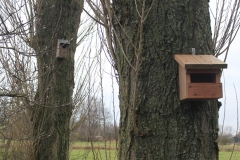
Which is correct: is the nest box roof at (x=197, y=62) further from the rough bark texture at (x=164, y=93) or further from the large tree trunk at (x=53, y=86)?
the large tree trunk at (x=53, y=86)

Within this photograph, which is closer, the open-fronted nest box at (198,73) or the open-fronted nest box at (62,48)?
the open-fronted nest box at (198,73)

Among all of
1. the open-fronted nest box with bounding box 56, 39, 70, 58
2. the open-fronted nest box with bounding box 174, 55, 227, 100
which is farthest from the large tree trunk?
the open-fronted nest box with bounding box 174, 55, 227, 100

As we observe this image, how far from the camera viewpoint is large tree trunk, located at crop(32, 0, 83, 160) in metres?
6.21

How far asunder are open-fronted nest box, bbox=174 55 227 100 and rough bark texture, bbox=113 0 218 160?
0.18 feet

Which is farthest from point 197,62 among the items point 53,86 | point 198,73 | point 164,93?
point 53,86

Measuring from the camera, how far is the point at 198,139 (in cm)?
223

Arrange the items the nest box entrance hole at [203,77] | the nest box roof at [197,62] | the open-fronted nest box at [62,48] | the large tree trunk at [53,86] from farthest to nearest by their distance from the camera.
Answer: the open-fronted nest box at [62,48] < the large tree trunk at [53,86] < the nest box entrance hole at [203,77] < the nest box roof at [197,62]

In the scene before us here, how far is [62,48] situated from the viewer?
6.37 metres

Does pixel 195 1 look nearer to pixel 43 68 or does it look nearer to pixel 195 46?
pixel 195 46

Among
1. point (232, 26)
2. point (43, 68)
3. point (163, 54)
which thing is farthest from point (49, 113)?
point (163, 54)

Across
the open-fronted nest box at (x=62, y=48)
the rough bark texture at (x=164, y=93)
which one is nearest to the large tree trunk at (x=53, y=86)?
the open-fronted nest box at (x=62, y=48)

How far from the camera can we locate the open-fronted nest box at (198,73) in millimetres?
2203

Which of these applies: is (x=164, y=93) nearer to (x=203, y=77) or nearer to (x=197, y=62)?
(x=197, y=62)

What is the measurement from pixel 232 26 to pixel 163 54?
60.4 inches
